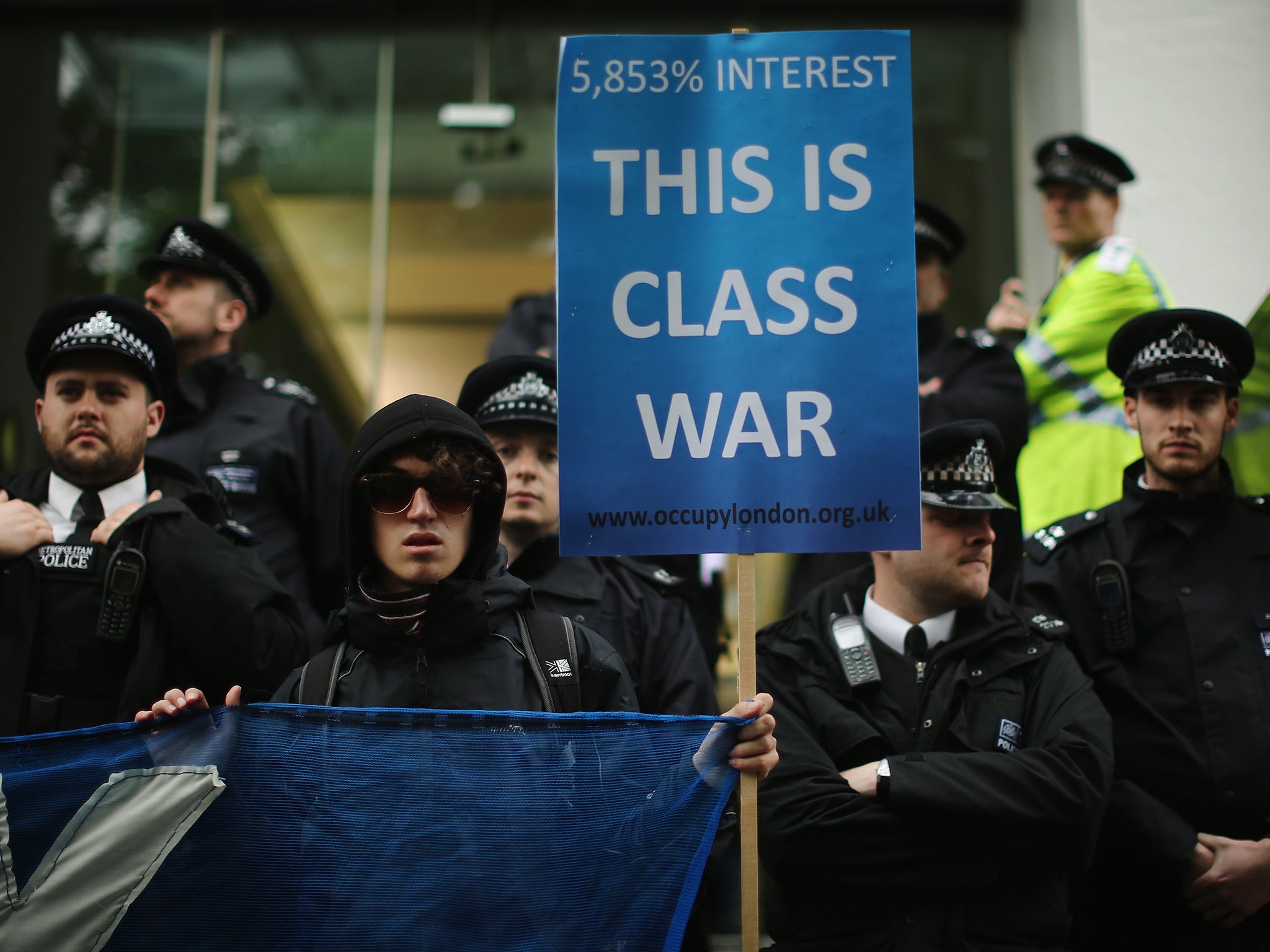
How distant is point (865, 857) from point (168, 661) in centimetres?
198

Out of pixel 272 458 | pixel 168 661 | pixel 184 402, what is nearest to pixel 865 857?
pixel 168 661

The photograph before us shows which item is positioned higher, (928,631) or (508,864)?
(928,631)

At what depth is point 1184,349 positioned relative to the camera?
427cm

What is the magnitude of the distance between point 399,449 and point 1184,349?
2657 mm

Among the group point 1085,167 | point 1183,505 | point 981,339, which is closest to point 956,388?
point 981,339

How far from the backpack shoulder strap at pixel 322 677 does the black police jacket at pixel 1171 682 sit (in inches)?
88.8

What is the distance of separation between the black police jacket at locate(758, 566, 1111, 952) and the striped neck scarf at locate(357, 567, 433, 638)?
42.7 inches

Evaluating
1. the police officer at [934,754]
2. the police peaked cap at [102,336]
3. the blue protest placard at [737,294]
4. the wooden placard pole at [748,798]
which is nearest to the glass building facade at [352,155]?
the police peaked cap at [102,336]

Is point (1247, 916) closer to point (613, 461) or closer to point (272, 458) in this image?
point (613, 461)

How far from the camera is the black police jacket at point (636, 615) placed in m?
3.89

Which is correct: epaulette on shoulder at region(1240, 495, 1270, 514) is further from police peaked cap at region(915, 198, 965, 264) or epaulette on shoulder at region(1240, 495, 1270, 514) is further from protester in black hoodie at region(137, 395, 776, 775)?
A: protester in black hoodie at region(137, 395, 776, 775)

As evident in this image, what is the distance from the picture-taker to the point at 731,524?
2928 mm

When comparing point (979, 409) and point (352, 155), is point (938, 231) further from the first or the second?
point (352, 155)

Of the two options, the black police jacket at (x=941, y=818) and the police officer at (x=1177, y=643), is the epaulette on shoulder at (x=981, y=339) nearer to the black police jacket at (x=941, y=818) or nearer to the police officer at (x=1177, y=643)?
the police officer at (x=1177, y=643)
